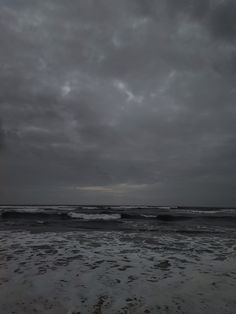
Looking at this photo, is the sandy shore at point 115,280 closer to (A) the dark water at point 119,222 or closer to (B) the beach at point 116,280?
(B) the beach at point 116,280

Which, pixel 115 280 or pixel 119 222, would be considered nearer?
pixel 115 280

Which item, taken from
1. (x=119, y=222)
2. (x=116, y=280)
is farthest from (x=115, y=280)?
(x=119, y=222)

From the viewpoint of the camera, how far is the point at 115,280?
26.3 ft

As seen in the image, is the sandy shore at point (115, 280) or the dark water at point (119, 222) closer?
the sandy shore at point (115, 280)

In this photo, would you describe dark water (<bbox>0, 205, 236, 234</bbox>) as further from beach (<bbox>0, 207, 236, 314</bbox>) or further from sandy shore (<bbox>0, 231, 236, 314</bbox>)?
sandy shore (<bbox>0, 231, 236, 314</bbox>)

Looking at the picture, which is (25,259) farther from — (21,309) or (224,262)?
(224,262)

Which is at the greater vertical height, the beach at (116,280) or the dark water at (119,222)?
the beach at (116,280)

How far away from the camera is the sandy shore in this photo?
19.0 ft

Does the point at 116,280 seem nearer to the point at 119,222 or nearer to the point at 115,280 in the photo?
the point at 115,280

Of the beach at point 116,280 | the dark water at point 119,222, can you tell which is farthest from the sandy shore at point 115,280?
the dark water at point 119,222

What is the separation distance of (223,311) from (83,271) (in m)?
4.66

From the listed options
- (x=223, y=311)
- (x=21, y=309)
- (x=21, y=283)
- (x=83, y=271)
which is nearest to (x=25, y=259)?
(x=83, y=271)

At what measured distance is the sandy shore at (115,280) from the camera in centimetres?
579

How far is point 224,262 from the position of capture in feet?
35.1
